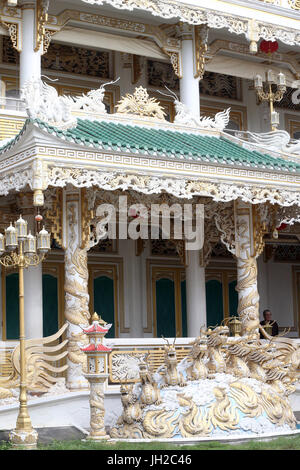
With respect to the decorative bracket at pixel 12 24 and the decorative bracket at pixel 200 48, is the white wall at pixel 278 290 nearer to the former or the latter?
the decorative bracket at pixel 200 48

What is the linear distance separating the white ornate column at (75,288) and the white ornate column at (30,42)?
2.99 m

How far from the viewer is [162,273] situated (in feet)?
61.4

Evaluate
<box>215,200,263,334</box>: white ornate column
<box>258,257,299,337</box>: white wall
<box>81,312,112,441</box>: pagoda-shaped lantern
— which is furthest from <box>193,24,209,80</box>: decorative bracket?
<box>81,312,112,441</box>: pagoda-shaped lantern

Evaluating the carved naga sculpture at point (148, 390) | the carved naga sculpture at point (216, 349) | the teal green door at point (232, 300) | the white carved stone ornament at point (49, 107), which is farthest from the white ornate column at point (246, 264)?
the teal green door at point (232, 300)

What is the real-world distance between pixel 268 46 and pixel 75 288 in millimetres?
7673

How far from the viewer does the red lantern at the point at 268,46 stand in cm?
1822

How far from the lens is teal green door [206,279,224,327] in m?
19.3

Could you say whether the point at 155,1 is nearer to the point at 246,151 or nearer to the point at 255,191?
the point at 246,151

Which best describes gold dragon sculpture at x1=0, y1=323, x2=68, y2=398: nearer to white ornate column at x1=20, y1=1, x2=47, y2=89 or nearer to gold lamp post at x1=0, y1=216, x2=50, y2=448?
gold lamp post at x1=0, y1=216, x2=50, y2=448

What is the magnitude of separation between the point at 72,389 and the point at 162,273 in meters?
5.98

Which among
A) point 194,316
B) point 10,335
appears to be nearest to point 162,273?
point 194,316

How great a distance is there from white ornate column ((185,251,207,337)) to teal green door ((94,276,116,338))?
1.98 meters

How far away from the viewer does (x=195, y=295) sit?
54.1 ft

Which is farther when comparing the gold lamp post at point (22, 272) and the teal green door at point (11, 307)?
the teal green door at point (11, 307)
